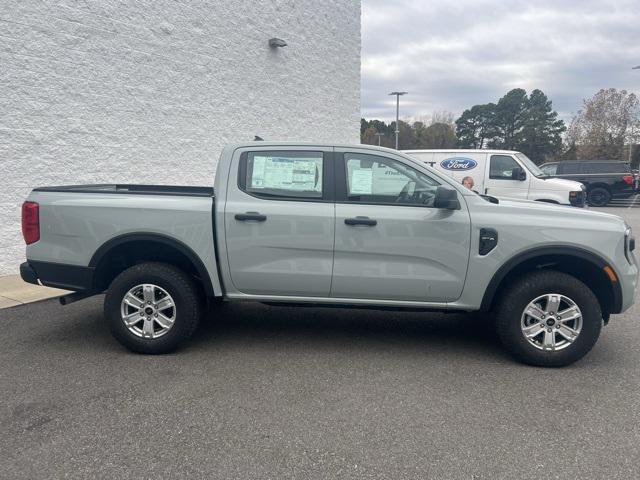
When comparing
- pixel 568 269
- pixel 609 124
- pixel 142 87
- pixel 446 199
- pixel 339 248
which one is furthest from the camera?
pixel 609 124

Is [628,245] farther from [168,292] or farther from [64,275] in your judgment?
[64,275]

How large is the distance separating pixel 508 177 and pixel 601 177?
36.7 feet

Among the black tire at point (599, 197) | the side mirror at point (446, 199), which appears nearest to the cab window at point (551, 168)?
the black tire at point (599, 197)

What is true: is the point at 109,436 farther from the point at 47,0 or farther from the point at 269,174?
the point at 47,0

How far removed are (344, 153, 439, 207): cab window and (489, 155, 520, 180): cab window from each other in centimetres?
776

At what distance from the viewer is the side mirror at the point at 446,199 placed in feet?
13.0

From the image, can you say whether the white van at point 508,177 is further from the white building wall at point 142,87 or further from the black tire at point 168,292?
the black tire at point 168,292

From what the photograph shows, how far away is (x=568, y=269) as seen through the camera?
432 cm

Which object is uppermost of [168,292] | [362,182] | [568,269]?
[362,182]

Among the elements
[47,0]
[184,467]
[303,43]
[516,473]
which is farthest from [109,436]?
[303,43]

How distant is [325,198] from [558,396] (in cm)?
239

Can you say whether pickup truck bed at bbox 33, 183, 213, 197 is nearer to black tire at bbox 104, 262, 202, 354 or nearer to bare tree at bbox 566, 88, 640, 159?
black tire at bbox 104, 262, 202, 354

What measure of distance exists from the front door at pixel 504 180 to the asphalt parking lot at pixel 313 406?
21.1ft

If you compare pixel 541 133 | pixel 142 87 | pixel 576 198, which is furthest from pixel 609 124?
pixel 142 87
